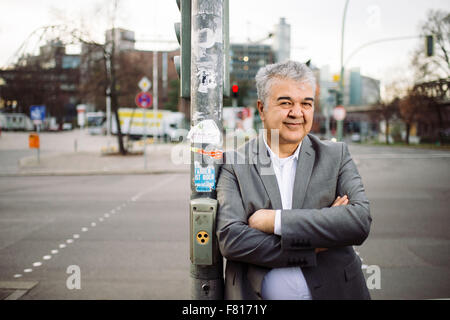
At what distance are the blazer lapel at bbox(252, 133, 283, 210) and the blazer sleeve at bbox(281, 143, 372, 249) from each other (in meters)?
0.12

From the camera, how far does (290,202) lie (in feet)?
6.23

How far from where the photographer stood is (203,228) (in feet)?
6.00

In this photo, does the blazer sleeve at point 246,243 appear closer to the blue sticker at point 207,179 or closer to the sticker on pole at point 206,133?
the blue sticker at point 207,179

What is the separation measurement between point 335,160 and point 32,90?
8557 mm

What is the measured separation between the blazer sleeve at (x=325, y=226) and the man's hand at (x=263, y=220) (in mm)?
60

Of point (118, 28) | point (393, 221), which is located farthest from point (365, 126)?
point (393, 221)

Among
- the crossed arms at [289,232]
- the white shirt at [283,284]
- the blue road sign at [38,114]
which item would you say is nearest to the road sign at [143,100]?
the blue road sign at [38,114]

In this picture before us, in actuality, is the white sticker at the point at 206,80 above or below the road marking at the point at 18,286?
above

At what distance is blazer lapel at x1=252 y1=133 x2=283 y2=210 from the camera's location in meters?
1.85

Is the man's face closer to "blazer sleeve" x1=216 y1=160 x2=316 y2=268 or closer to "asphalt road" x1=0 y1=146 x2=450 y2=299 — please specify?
"blazer sleeve" x1=216 y1=160 x2=316 y2=268

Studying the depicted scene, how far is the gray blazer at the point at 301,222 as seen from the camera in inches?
67.6

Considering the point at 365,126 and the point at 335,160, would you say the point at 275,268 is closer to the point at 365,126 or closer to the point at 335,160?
the point at 335,160

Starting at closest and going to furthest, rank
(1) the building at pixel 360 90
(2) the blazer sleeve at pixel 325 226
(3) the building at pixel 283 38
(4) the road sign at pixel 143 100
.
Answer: (2) the blazer sleeve at pixel 325 226
(4) the road sign at pixel 143 100
(3) the building at pixel 283 38
(1) the building at pixel 360 90
